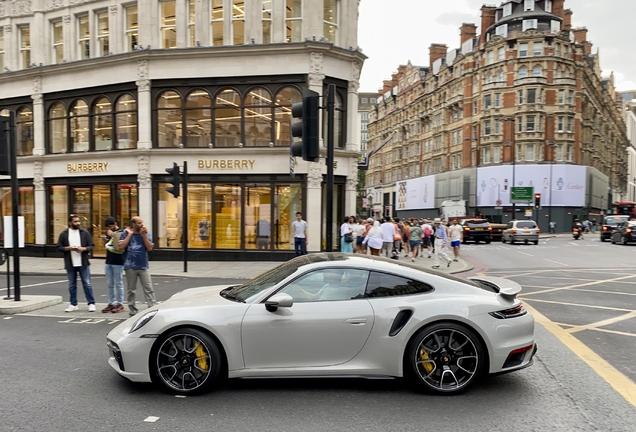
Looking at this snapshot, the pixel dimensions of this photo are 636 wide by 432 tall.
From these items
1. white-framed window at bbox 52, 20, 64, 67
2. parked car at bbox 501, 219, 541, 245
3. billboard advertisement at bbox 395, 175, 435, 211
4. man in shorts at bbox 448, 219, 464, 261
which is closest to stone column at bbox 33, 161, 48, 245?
white-framed window at bbox 52, 20, 64, 67

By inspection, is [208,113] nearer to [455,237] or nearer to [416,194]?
[455,237]

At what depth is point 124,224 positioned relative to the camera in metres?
19.9

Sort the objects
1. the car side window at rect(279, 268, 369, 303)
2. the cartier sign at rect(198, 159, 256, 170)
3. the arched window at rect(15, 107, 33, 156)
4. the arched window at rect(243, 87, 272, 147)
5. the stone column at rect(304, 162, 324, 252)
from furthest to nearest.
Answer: the arched window at rect(15, 107, 33, 156), the arched window at rect(243, 87, 272, 147), the cartier sign at rect(198, 159, 256, 170), the stone column at rect(304, 162, 324, 252), the car side window at rect(279, 268, 369, 303)

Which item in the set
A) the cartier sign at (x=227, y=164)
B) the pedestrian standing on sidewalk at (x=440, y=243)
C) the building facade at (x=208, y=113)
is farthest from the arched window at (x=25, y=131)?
the pedestrian standing on sidewalk at (x=440, y=243)

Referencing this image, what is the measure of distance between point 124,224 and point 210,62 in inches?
310

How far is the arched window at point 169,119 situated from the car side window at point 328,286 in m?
15.9

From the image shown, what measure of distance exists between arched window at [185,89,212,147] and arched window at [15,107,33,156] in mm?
8872

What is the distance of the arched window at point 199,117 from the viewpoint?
Answer: 18719 millimetres

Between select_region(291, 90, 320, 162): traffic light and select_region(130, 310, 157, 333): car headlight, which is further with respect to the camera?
select_region(291, 90, 320, 162): traffic light

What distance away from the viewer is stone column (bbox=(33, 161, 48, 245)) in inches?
834

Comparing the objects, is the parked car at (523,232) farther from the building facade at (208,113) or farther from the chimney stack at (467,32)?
the chimney stack at (467,32)

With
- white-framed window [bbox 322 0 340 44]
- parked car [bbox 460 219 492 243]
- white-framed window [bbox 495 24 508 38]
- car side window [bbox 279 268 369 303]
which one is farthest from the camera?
white-framed window [bbox 495 24 508 38]

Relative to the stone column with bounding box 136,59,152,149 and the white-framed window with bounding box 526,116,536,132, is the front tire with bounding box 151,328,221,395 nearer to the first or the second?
the stone column with bounding box 136,59,152,149

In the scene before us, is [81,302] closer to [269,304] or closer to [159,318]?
[159,318]
